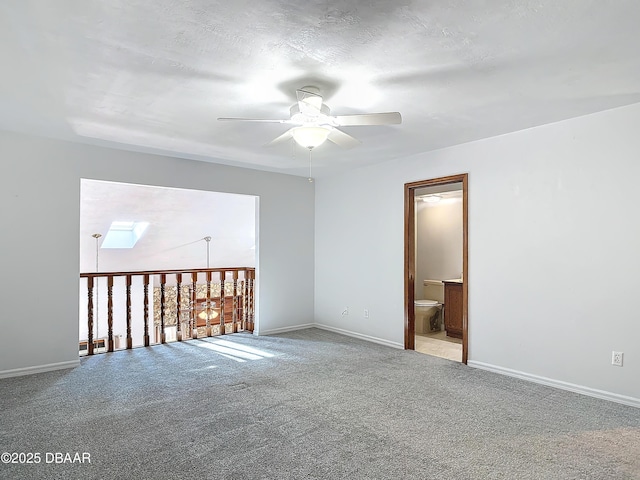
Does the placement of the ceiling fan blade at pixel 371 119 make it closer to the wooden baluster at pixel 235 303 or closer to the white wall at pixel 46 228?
the white wall at pixel 46 228

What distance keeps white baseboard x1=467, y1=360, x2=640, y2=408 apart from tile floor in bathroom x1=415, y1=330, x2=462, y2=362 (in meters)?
0.43

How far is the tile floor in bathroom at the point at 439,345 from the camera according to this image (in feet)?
15.7

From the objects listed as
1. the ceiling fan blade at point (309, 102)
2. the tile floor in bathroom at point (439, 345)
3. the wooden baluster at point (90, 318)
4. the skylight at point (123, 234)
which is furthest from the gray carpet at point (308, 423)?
the skylight at point (123, 234)

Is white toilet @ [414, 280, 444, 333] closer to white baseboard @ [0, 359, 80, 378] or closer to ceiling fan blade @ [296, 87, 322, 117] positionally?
ceiling fan blade @ [296, 87, 322, 117]

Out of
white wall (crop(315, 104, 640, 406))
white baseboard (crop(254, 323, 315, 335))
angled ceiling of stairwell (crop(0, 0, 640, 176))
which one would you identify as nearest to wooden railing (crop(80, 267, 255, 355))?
white baseboard (crop(254, 323, 315, 335))

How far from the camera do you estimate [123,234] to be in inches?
298

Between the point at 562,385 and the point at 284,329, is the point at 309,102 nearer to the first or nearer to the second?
the point at 562,385

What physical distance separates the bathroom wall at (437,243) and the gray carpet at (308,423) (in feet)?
9.26

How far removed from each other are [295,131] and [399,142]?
1725 millimetres

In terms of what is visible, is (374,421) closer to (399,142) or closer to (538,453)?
(538,453)

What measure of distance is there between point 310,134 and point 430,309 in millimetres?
4148

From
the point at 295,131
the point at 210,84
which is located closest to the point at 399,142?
the point at 295,131

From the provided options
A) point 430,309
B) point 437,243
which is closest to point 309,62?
point 430,309

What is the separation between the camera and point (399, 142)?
4273 mm
